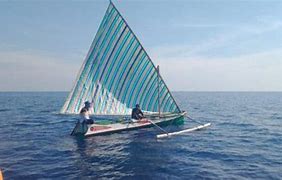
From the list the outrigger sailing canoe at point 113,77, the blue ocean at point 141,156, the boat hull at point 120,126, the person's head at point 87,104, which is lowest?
the blue ocean at point 141,156

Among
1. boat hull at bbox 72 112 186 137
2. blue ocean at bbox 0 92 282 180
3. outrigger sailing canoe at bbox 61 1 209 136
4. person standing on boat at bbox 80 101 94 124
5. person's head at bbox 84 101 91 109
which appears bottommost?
blue ocean at bbox 0 92 282 180

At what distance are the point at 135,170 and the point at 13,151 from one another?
10.1 m

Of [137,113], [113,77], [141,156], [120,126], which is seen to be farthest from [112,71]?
[141,156]

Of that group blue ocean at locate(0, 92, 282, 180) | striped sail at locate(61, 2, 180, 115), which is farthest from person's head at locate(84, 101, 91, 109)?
blue ocean at locate(0, 92, 282, 180)

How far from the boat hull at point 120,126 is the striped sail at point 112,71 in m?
1.43

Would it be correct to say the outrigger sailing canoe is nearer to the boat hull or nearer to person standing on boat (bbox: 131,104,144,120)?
the boat hull

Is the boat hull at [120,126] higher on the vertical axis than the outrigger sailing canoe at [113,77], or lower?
lower

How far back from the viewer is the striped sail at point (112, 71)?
23.3m

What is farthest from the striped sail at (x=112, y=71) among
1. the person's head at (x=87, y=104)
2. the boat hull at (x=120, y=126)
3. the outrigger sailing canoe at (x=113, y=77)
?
the boat hull at (x=120, y=126)

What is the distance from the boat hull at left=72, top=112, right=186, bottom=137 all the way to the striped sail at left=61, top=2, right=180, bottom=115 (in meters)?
1.43

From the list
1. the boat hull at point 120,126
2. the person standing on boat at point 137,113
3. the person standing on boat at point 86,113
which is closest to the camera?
the person standing on boat at point 86,113

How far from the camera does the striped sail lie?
23.3 meters

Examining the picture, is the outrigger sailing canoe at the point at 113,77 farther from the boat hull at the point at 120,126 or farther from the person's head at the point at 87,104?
the person's head at the point at 87,104

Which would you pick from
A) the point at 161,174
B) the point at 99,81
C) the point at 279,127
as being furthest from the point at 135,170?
the point at 279,127
